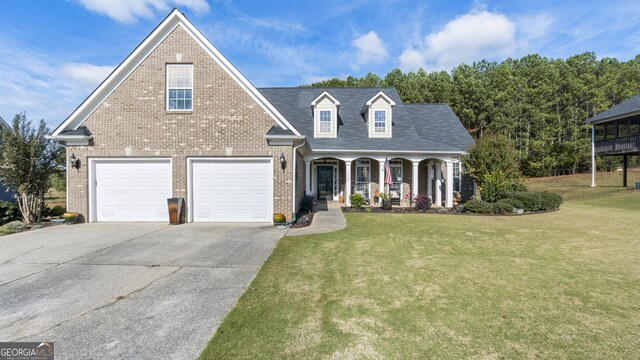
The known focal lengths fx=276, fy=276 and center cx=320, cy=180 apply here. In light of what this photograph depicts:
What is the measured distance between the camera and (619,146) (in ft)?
72.2

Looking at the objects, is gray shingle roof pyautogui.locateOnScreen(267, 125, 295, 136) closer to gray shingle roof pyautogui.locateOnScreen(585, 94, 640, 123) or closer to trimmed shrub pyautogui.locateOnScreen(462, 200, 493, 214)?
trimmed shrub pyautogui.locateOnScreen(462, 200, 493, 214)

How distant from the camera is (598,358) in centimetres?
300

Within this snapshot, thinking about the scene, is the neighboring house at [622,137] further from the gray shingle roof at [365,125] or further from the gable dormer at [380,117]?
the gable dormer at [380,117]

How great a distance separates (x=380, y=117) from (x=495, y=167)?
7.03m

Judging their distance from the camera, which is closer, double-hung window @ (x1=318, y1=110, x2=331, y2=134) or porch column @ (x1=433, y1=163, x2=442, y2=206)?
porch column @ (x1=433, y1=163, x2=442, y2=206)

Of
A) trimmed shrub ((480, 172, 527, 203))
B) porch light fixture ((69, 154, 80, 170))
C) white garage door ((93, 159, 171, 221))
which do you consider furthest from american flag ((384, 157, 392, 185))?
porch light fixture ((69, 154, 80, 170))

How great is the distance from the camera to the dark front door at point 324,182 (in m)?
17.9

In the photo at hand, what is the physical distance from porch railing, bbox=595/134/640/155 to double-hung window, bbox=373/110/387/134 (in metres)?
20.0

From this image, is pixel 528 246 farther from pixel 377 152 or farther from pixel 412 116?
pixel 412 116

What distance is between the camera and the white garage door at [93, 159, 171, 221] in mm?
11289

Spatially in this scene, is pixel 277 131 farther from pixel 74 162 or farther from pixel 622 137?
pixel 622 137

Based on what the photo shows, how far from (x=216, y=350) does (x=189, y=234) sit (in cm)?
675

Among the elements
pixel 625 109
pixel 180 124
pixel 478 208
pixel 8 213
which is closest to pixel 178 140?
pixel 180 124

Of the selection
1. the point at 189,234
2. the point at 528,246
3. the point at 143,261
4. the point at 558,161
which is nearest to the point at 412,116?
the point at 528,246
